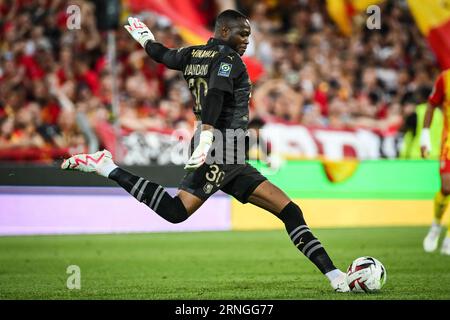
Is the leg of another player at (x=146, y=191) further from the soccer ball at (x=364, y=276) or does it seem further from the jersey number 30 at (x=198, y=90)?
the soccer ball at (x=364, y=276)

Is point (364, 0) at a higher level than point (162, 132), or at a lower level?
higher

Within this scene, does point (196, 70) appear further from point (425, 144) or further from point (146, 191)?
point (425, 144)

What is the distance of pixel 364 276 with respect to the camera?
8.61m

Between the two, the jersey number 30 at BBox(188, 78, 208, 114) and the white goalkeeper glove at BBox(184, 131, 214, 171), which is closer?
the white goalkeeper glove at BBox(184, 131, 214, 171)

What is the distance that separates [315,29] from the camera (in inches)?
888

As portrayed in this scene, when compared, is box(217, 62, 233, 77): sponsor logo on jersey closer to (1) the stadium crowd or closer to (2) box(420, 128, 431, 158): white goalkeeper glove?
(2) box(420, 128, 431, 158): white goalkeeper glove

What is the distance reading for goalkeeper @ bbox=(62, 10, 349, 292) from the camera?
28.1ft

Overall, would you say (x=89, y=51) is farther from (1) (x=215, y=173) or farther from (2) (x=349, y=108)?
(1) (x=215, y=173)

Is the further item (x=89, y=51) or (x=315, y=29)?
(x=315, y=29)

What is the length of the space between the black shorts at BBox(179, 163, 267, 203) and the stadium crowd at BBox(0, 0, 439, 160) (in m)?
8.14

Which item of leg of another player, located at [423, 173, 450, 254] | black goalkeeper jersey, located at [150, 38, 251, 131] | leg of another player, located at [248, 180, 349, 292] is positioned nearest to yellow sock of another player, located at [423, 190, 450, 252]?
leg of another player, located at [423, 173, 450, 254]

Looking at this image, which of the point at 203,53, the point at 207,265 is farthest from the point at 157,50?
the point at 207,265

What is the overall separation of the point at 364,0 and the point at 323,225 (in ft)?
18.8
